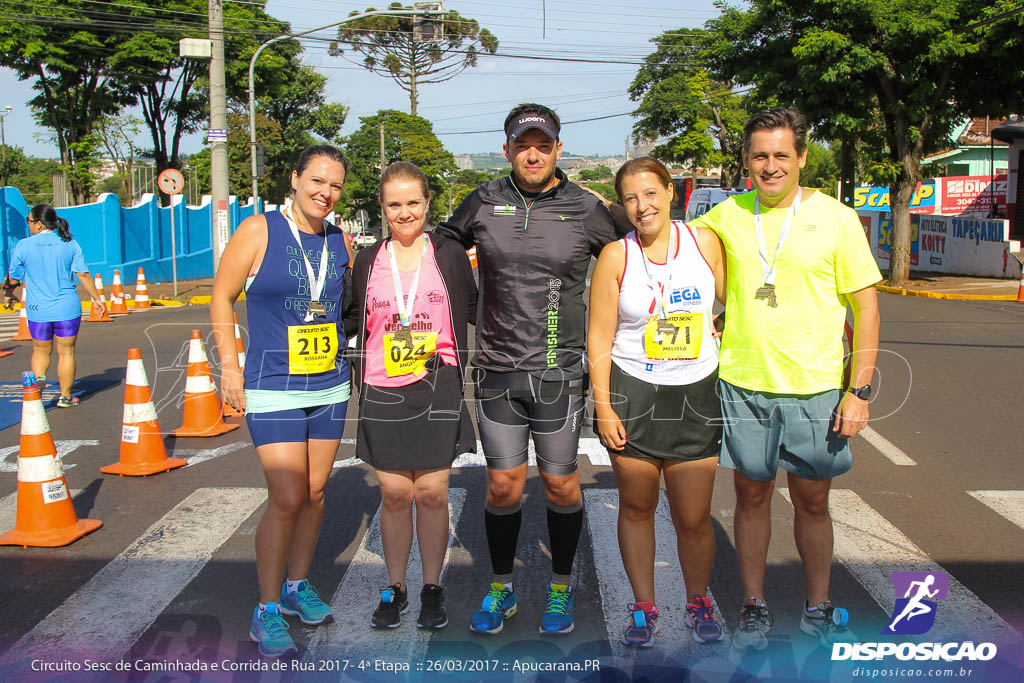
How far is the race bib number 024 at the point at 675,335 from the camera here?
353 cm

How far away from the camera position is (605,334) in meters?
3.62

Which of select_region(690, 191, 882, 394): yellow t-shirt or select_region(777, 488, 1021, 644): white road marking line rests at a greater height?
select_region(690, 191, 882, 394): yellow t-shirt

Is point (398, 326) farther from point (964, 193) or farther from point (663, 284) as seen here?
point (964, 193)

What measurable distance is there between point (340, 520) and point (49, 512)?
1.61m

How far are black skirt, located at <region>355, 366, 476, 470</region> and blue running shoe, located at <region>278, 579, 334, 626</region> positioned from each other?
67cm

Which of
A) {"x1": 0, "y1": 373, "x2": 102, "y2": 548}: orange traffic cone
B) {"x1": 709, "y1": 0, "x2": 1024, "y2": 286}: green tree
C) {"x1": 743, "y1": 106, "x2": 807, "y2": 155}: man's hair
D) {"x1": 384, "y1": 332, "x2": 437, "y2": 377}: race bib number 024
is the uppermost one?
{"x1": 709, "y1": 0, "x2": 1024, "y2": 286}: green tree

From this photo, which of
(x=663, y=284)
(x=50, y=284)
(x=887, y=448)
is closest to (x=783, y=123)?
(x=663, y=284)

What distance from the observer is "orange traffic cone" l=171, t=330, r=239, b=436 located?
7.42 m

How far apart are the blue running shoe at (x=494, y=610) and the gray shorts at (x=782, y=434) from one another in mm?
1137

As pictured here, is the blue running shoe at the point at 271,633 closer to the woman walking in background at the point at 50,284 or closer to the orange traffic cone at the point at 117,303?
the woman walking in background at the point at 50,284

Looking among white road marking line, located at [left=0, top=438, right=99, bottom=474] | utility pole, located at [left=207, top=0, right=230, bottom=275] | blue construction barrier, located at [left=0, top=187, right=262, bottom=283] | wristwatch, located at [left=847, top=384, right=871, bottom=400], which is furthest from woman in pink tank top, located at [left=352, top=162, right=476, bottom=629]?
blue construction barrier, located at [left=0, top=187, right=262, bottom=283]

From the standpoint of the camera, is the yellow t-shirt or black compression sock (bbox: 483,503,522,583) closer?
the yellow t-shirt

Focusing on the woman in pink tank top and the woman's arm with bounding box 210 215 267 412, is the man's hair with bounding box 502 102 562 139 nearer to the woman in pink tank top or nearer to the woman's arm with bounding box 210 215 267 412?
the woman in pink tank top

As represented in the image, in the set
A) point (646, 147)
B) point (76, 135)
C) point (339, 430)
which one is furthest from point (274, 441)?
point (646, 147)
